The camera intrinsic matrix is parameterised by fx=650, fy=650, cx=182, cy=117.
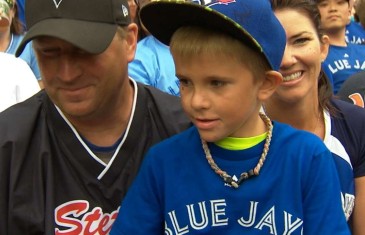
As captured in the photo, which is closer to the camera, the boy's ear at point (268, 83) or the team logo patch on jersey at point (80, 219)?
the boy's ear at point (268, 83)

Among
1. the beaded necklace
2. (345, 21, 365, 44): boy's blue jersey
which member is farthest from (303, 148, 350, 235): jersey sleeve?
(345, 21, 365, 44): boy's blue jersey

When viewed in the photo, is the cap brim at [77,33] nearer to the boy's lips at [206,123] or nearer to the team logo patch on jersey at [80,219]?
the boy's lips at [206,123]

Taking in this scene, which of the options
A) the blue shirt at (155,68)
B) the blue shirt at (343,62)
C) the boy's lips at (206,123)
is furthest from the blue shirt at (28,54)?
the boy's lips at (206,123)

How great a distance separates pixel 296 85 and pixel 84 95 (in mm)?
918

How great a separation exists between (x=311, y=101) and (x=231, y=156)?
2.67 ft

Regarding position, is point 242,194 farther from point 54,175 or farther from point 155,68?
point 155,68

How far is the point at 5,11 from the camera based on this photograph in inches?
179

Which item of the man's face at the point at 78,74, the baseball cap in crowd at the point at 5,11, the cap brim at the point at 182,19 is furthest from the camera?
the baseball cap in crowd at the point at 5,11

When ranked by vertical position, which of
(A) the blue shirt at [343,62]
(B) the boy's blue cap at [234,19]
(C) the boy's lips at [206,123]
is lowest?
(A) the blue shirt at [343,62]

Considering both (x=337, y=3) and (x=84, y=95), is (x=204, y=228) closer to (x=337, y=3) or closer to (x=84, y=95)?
(x=84, y=95)

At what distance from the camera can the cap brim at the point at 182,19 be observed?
1825 mm

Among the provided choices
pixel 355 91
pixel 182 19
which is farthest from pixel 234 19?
pixel 355 91

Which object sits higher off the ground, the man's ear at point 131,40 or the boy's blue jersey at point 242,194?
the man's ear at point 131,40

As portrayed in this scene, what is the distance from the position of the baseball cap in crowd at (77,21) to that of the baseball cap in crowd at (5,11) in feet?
7.98
